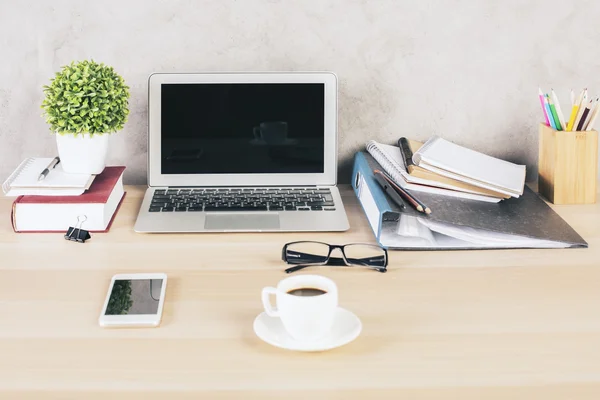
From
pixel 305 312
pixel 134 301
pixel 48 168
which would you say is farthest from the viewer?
pixel 48 168

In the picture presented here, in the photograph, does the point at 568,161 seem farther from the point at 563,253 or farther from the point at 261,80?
the point at 261,80

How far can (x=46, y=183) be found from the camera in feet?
4.25

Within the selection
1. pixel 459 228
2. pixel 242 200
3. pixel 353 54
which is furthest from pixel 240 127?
pixel 459 228

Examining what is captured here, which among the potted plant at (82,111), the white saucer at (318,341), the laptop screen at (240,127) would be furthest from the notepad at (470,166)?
the potted plant at (82,111)

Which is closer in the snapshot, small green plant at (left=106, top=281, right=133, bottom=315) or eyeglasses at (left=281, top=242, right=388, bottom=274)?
small green plant at (left=106, top=281, right=133, bottom=315)

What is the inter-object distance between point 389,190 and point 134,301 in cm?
51

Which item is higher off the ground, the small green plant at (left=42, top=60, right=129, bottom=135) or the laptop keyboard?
the small green plant at (left=42, top=60, right=129, bottom=135)

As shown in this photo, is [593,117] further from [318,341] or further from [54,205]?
[54,205]

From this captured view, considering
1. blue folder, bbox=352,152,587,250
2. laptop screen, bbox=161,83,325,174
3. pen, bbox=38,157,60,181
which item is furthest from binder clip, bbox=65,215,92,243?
blue folder, bbox=352,152,587,250

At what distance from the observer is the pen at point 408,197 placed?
1.22m

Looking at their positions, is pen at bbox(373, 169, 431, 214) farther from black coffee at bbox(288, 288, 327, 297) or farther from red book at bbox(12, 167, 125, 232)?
red book at bbox(12, 167, 125, 232)

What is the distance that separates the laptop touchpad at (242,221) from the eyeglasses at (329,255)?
0.10 metres

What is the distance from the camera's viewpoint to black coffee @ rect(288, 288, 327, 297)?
0.92 m

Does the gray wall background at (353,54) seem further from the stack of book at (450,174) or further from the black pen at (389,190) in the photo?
the black pen at (389,190)
